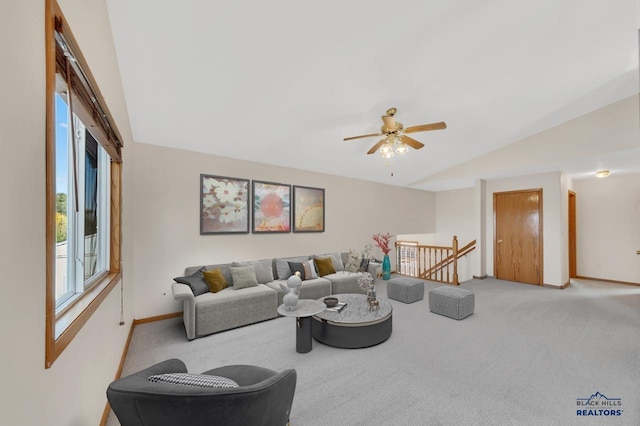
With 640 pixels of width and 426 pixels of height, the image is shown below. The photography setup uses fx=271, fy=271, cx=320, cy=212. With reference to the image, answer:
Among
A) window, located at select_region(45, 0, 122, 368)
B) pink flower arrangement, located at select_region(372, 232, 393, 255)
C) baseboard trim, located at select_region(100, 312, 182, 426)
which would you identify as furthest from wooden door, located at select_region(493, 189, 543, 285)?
window, located at select_region(45, 0, 122, 368)

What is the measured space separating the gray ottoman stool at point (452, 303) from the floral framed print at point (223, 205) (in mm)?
3123

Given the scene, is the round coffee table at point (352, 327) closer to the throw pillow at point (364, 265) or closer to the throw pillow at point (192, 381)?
the throw pillow at point (192, 381)

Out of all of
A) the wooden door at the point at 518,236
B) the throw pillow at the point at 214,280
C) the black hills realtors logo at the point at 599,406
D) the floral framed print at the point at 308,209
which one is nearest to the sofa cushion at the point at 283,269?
the floral framed print at the point at 308,209

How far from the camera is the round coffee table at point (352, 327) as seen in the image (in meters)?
2.89

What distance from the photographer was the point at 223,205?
14.1 feet

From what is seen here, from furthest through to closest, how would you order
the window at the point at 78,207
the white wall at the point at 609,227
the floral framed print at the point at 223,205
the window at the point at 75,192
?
the white wall at the point at 609,227, the floral framed print at the point at 223,205, the window at the point at 78,207, the window at the point at 75,192

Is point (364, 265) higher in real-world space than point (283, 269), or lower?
lower

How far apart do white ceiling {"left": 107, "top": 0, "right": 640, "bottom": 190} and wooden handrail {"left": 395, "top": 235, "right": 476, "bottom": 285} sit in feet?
9.58

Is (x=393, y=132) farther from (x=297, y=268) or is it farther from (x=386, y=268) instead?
(x=386, y=268)

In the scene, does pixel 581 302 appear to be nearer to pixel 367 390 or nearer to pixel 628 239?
pixel 628 239

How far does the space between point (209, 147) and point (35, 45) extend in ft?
10.4

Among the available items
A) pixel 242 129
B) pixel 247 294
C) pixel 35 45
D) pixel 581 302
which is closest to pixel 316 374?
pixel 247 294

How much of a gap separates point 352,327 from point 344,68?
269 cm

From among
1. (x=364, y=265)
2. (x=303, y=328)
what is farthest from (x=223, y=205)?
(x=364, y=265)
